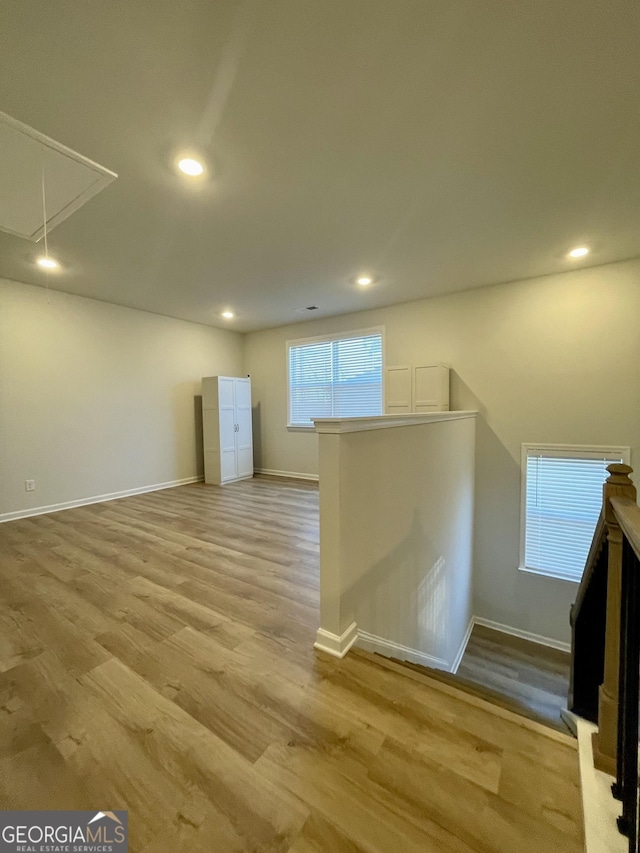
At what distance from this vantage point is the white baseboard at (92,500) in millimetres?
3771

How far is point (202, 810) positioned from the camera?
0.94 metres

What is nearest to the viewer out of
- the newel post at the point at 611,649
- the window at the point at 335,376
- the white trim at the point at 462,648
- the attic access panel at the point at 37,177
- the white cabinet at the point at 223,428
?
the newel post at the point at 611,649

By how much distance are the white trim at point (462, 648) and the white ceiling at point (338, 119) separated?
4437mm

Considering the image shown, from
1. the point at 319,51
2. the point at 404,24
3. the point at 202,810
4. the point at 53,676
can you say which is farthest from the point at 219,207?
the point at 202,810

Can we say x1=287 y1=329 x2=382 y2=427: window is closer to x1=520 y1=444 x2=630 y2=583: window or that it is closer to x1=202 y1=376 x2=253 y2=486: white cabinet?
x1=202 y1=376 x2=253 y2=486: white cabinet

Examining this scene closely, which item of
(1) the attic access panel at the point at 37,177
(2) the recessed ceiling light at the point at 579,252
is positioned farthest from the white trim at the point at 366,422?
(2) the recessed ceiling light at the point at 579,252

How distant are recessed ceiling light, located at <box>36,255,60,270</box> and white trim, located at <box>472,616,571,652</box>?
6.59 metres

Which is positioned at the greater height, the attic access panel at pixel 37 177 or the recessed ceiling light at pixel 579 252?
the recessed ceiling light at pixel 579 252

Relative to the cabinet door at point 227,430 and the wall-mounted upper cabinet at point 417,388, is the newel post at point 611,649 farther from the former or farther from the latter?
the cabinet door at point 227,430

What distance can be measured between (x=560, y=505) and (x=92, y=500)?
608 centimetres

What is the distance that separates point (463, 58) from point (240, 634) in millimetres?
2946

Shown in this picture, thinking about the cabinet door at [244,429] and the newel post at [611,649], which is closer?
the newel post at [611,649]

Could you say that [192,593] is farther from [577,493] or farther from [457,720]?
[577,493]

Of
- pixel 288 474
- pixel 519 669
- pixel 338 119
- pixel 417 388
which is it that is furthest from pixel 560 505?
pixel 338 119
